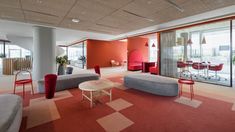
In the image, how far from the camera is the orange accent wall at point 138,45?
30.9ft

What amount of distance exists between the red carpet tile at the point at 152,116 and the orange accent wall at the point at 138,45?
6685mm

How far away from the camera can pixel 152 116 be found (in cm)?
238

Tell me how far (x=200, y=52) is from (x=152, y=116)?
7852 millimetres

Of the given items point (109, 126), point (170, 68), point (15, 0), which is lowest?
point (109, 126)

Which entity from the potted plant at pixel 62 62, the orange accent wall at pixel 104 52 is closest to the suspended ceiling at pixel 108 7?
the potted plant at pixel 62 62

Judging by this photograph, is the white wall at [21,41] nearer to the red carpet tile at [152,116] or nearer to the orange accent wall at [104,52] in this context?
the orange accent wall at [104,52]

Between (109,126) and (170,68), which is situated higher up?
(170,68)

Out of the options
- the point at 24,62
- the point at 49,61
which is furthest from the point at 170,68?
the point at 24,62

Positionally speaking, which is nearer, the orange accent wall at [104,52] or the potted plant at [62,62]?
the potted plant at [62,62]

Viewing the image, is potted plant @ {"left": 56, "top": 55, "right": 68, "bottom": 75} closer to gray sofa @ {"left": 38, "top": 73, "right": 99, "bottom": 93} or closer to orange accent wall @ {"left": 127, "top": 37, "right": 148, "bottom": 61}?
gray sofa @ {"left": 38, "top": 73, "right": 99, "bottom": 93}

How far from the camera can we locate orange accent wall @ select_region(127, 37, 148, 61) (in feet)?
30.9

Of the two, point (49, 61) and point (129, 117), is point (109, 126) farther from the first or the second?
point (49, 61)

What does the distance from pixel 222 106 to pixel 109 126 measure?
2847mm

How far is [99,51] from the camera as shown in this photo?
11477 millimetres
